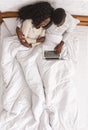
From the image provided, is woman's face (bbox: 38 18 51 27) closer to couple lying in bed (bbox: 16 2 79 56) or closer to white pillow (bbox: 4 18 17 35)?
couple lying in bed (bbox: 16 2 79 56)

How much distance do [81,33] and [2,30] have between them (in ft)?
1.81

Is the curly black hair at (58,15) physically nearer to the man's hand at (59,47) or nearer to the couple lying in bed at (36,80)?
the couple lying in bed at (36,80)

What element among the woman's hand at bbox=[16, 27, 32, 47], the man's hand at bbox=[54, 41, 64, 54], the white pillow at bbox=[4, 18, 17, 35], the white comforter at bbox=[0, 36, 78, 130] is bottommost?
the white comforter at bbox=[0, 36, 78, 130]

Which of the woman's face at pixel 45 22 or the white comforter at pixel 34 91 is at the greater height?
the woman's face at pixel 45 22

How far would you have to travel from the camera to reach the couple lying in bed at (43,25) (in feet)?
5.55

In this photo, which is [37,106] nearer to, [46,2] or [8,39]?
[8,39]

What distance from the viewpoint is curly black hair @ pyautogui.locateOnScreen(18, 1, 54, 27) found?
1682 mm

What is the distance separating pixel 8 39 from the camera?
1.71m

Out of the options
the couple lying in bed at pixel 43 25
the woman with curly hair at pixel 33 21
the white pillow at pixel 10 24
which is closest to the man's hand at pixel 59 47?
the couple lying in bed at pixel 43 25

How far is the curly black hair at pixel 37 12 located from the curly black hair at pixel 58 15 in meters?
0.03

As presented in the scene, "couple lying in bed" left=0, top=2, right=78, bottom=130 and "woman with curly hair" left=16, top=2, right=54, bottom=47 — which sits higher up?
"woman with curly hair" left=16, top=2, right=54, bottom=47

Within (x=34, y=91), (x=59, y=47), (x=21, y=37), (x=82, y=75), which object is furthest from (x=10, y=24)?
(x=82, y=75)

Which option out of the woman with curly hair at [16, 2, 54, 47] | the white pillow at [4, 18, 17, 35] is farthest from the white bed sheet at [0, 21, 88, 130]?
the woman with curly hair at [16, 2, 54, 47]

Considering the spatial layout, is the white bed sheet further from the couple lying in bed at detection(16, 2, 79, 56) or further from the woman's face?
the woman's face
